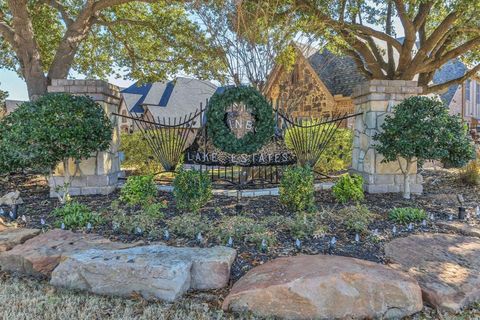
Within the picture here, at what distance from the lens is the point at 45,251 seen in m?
3.33

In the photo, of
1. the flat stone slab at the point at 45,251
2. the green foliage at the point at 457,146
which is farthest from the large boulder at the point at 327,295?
the green foliage at the point at 457,146

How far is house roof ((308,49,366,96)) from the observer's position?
1345cm

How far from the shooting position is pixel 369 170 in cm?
616

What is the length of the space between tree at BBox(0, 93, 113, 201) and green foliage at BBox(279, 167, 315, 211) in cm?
295

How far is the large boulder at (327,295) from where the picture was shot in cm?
255

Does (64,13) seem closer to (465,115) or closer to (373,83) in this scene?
(373,83)

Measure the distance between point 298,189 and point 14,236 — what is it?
3.35m

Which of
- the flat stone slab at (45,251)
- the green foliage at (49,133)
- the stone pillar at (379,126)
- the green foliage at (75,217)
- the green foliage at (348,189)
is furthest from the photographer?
the stone pillar at (379,126)

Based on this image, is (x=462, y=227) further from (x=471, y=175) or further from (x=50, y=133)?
(x=50, y=133)

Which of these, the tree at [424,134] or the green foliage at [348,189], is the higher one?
the tree at [424,134]

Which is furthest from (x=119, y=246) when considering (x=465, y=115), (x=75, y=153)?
(x=465, y=115)

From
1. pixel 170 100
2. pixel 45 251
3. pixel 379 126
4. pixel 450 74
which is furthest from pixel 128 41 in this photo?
pixel 450 74

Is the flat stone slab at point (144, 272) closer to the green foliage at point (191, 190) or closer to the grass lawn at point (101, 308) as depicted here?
the grass lawn at point (101, 308)

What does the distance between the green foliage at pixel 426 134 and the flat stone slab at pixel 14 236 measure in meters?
5.02
